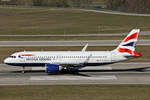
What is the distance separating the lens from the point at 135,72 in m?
43.3

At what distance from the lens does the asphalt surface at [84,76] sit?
125 ft

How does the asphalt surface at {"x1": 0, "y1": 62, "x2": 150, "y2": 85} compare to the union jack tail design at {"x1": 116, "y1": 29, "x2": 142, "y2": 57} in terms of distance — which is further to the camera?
the union jack tail design at {"x1": 116, "y1": 29, "x2": 142, "y2": 57}

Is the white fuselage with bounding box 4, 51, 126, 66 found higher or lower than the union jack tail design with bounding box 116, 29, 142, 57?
lower

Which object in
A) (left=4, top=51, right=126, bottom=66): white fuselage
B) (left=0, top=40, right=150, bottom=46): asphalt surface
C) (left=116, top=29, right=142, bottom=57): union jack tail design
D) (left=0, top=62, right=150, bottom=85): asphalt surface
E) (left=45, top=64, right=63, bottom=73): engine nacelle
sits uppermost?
(left=116, top=29, right=142, bottom=57): union jack tail design

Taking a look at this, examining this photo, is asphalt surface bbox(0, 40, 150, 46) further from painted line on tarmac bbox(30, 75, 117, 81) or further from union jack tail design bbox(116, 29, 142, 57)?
A: painted line on tarmac bbox(30, 75, 117, 81)

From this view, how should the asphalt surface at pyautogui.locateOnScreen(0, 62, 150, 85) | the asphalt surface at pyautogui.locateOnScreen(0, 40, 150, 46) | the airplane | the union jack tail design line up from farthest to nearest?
the asphalt surface at pyautogui.locateOnScreen(0, 40, 150, 46)
the union jack tail design
the airplane
the asphalt surface at pyautogui.locateOnScreen(0, 62, 150, 85)

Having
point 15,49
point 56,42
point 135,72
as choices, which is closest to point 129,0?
point 56,42

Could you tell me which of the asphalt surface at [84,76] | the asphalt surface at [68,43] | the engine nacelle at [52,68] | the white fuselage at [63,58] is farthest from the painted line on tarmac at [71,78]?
the asphalt surface at [68,43]

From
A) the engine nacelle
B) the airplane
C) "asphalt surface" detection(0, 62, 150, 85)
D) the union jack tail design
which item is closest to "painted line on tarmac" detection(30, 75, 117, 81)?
"asphalt surface" detection(0, 62, 150, 85)

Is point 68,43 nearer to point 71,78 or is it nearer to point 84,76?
point 84,76

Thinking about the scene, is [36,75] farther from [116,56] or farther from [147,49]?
[147,49]

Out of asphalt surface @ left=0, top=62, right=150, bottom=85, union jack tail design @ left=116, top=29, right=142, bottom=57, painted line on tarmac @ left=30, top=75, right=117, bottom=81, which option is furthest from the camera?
union jack tail design @ left=116, top=29, right=142, bottom=57

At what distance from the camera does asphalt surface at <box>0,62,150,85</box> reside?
3800 centimetres

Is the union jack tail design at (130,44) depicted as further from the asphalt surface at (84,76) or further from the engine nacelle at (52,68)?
the engine nacelle at (52,68)
